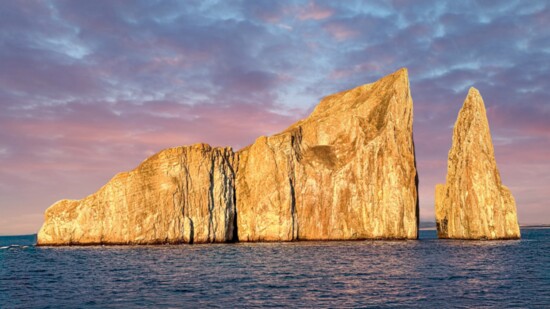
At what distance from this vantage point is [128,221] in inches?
4385

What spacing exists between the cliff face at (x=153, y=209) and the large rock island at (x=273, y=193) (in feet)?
0.68

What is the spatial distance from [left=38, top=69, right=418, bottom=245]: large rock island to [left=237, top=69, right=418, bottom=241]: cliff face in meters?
0.22

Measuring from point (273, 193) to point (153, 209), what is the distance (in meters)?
25.6

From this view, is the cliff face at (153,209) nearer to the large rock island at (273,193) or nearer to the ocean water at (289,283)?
the large rock island at (273,193)

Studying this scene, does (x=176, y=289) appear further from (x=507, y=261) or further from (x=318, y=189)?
(x=318, y=189)

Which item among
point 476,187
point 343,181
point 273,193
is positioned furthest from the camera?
point 273,193

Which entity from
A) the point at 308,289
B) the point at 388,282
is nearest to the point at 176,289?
the point at 308,289

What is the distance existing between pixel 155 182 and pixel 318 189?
35.0m

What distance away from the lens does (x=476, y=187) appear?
347 ft

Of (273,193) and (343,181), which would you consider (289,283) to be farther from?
(343,181)

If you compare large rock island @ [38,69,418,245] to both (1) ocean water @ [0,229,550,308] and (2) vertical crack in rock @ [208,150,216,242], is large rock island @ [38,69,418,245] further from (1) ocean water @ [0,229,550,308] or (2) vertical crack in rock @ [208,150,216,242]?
(1) ocean water @ [0,229,550,308]

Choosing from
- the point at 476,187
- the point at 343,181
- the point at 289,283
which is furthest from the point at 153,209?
the point at 289,283

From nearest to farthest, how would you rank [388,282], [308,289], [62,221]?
[308,289]
[388,282]
[62,221]

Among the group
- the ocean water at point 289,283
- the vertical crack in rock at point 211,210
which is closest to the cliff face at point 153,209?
the vertical crack in rock at point 211,210
